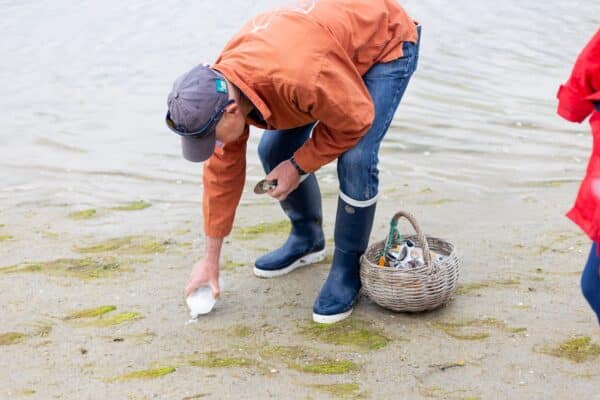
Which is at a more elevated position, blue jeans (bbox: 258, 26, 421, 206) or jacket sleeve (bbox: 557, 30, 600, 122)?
jacket sleeve (bbox: 557, 30, 600, 122)

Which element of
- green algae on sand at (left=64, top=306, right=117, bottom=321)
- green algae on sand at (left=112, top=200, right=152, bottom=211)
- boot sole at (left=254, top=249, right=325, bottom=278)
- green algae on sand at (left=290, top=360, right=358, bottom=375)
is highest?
green algae on sand at (left=290, top=360, right=358, bottom=375)

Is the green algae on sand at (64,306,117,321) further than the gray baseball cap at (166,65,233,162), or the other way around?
the green algae on sand at (64,306,117,321)

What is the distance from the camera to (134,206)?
5312 millimetres

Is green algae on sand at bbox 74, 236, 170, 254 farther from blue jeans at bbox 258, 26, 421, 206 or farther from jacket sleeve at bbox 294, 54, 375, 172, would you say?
jacket sleeve at bbox 294, 54, 375, 172

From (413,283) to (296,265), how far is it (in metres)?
0.87

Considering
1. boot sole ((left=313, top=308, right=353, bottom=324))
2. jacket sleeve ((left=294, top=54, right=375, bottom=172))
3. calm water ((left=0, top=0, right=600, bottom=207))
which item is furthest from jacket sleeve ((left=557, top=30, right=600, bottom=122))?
calm water ((left=0, top=0, right=600, bottom=207))

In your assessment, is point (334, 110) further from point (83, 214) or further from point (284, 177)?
point (83, 214)

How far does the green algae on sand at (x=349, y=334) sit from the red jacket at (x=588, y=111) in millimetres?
1255

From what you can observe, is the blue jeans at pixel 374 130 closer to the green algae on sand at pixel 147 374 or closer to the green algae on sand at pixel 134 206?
the green algae on sand at pixel 147 374

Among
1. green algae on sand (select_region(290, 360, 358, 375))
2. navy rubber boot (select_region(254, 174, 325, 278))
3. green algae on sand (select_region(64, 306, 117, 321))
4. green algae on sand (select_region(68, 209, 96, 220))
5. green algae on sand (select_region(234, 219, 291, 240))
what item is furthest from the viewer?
green algae on sand (select_region(68, 209, 96, 220))

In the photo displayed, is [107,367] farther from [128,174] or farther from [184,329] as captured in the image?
[128,174]

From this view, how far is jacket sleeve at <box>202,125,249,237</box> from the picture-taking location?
136 inches

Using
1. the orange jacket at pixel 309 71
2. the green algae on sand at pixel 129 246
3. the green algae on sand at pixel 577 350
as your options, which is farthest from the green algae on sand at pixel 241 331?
the green algae on sand at pixel 577 350

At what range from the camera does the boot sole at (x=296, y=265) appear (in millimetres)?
4180
